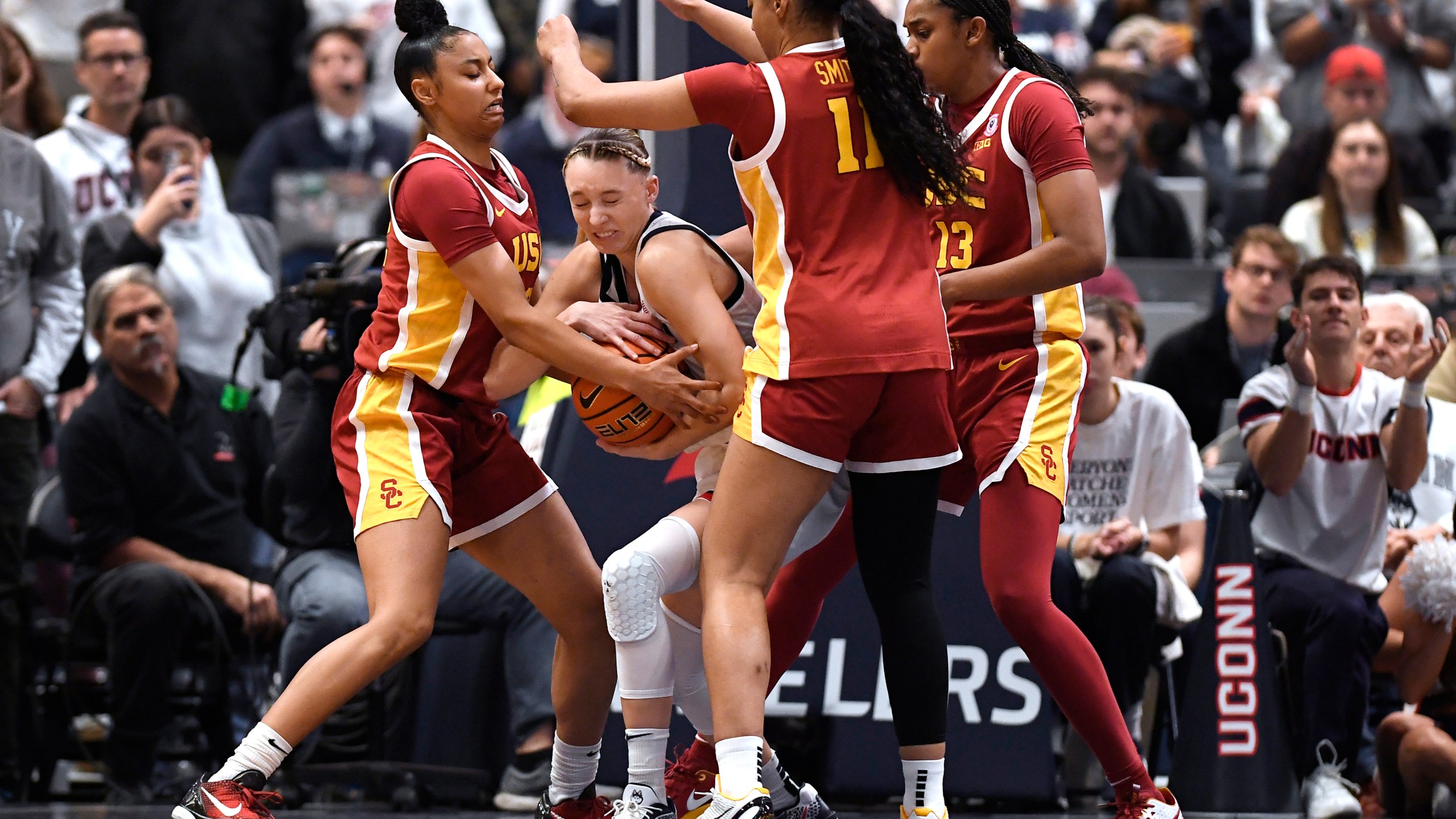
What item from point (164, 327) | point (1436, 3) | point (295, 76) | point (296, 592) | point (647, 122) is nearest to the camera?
point (647, 122)

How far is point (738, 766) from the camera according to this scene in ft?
12.4

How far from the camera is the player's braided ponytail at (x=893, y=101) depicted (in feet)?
12.4

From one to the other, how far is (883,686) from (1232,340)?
2.52 meters

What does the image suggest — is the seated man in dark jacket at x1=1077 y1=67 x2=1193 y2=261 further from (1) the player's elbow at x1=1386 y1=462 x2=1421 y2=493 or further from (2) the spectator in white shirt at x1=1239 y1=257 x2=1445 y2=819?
(1) the player's elbow at x1=1386 y1=462 x2=1421 y2=493

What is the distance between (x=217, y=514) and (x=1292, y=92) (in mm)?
6467

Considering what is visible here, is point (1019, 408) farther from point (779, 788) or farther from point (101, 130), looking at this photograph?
point (101, 130)

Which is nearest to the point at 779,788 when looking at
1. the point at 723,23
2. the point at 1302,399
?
the point at 723,23

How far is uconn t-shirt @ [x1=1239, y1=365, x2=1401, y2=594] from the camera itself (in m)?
5.66

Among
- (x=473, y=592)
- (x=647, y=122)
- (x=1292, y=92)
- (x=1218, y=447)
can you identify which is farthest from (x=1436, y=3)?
(x=647, y=122)

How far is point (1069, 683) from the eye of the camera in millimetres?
4184

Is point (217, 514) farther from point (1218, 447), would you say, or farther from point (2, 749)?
point (1218, 447)

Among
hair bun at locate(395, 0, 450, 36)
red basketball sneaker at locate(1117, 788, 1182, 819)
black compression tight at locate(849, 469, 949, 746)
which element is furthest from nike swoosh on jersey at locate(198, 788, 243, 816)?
red basketball sneaker at locate(1117, 788, 1182, 819)

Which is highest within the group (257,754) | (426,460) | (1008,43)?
(1008,43)

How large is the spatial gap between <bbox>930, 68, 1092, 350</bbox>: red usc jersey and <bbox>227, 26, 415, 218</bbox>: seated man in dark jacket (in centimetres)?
484
